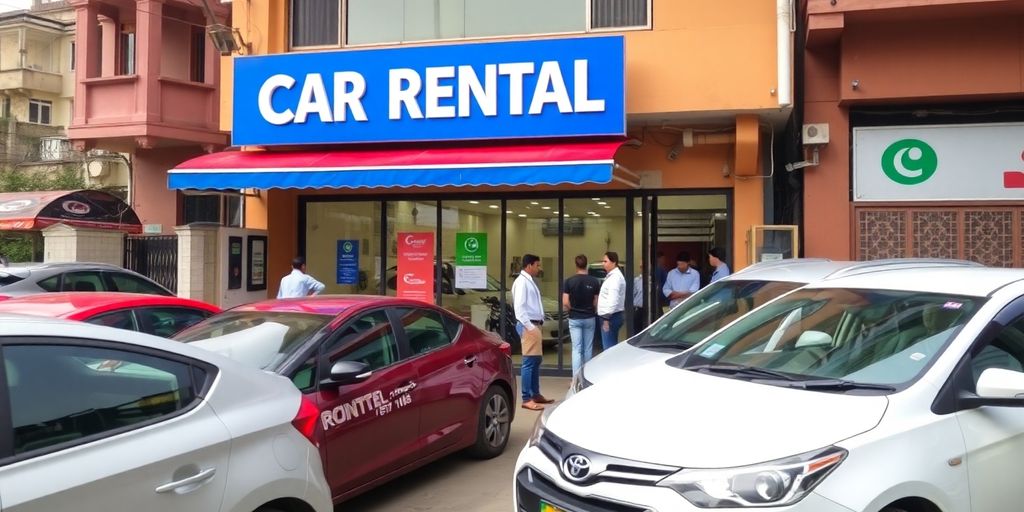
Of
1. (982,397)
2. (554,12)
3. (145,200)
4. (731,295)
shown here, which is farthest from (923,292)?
(145,200)

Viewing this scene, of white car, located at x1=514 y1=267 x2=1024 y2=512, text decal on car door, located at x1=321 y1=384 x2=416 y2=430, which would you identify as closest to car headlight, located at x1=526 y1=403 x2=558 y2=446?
white car, located at x1=514 y1=267 x2=1024 y2=512

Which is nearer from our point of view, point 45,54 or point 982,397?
point 982,397

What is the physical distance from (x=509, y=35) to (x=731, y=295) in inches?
241

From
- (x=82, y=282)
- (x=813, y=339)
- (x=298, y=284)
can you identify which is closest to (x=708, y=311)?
(x=813, y=339)

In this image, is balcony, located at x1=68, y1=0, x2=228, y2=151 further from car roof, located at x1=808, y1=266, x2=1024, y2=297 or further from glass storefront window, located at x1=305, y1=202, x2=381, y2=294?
car roof, located at x1=808, y1=266, x2=1024, y2=297

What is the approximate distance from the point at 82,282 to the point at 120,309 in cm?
304

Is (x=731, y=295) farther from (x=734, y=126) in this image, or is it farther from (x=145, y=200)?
(x=145, y=200)

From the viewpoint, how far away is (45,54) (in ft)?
95.8

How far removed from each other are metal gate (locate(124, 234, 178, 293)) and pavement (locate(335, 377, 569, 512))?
28.3ft

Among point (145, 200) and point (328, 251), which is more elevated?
point (145, 200)

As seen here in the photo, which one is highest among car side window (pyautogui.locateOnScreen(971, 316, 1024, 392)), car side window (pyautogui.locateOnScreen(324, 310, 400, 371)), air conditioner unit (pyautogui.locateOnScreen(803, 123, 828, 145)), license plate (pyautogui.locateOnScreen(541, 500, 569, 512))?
air conditioner unit (pyautogui.locateOnScreen(803, 123, 828, 145))

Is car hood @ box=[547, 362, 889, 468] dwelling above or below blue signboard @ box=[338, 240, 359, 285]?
below

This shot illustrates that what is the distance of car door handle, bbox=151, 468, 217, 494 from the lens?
2.83m

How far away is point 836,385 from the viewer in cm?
337
